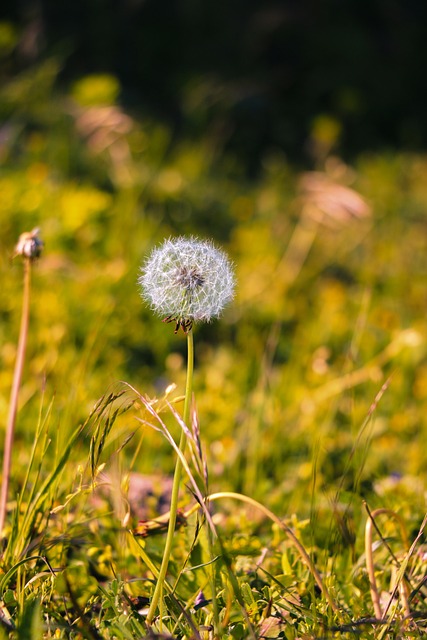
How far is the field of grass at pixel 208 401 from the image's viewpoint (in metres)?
1.31

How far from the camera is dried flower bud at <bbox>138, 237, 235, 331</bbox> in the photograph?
1.12 m

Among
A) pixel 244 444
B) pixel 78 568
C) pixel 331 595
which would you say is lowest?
pixel 244 444

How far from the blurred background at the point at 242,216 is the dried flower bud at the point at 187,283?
0.18 m

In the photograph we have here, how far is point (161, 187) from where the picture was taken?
14.6 ft

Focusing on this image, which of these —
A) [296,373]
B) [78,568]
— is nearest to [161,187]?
[296,373]

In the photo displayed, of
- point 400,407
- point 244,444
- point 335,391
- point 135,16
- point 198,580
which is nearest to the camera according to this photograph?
point 198,580

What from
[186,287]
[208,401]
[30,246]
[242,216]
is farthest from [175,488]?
[242,216]

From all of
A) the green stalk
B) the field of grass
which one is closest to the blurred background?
the field of grass

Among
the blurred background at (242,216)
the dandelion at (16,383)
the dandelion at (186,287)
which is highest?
the dandelion at (186,287)

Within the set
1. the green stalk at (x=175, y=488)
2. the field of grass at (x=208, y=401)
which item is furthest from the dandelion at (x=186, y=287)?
the field of grass at (x=208, y=401)

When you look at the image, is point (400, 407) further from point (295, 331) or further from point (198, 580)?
point (198, 580)

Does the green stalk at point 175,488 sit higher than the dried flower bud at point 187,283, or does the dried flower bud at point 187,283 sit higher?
the dried flower bud at point 187,283

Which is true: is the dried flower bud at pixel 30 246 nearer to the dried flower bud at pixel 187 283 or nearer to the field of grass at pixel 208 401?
the field of grass at pixel 208 401

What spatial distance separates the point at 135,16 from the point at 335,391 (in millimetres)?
6447
